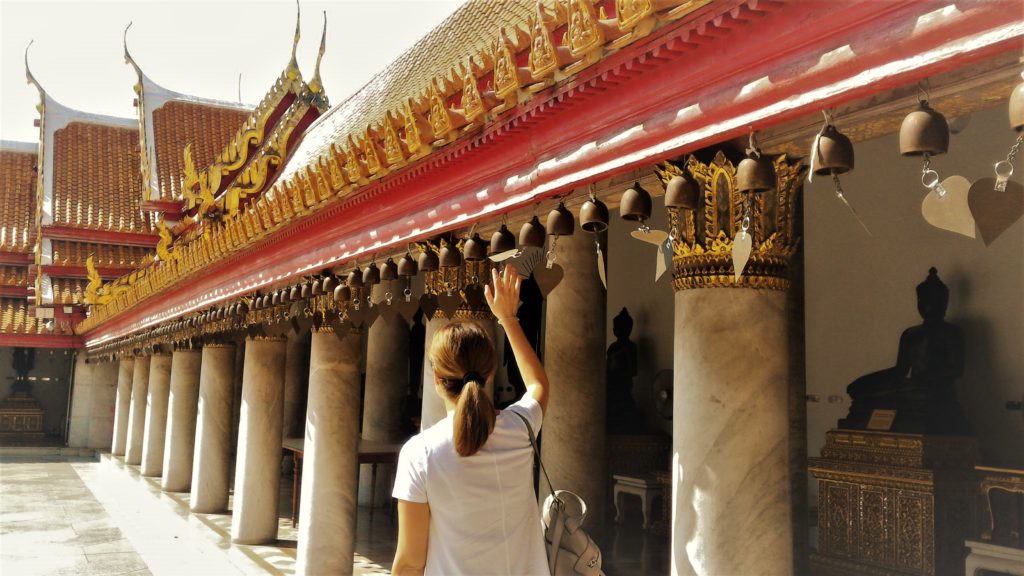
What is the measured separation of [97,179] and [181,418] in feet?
29.9

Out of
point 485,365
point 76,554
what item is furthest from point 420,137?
point 76,554

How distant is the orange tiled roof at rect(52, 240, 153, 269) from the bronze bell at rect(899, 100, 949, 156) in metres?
18.2

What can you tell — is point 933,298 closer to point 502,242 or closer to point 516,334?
point 502,242

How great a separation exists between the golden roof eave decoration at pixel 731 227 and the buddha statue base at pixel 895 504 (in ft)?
10.4

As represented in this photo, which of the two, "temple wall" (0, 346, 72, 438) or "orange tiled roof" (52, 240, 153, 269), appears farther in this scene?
"temple wall" (0, 346, 72, 438)

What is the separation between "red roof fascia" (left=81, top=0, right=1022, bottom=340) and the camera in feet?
6.82

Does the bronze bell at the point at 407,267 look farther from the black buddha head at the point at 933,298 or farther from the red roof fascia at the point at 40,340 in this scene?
the red roof fascia at the point at 40,340

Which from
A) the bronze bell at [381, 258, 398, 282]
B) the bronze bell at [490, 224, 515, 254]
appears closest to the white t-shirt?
the bronze bell at [490, 224, 515, 254]

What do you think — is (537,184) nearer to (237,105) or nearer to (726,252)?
(726,252)

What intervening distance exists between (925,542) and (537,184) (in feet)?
12.3

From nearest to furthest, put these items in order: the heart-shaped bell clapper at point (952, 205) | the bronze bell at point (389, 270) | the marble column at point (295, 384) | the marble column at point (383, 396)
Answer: the heart-shaped bell clapper at point (952, 205) < the bronze bell at point (389, 270) < the marble column at point (383, 396) < the marble column at point (295, 384)

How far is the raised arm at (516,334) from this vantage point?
7.95ft

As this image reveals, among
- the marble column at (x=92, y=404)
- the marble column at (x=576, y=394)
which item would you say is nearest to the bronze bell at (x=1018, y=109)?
the marble column at (x=576, y=394)

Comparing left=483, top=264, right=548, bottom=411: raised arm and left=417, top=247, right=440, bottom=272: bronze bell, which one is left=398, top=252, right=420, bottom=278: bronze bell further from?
left=483, top=264, right=548, bottom=411: raised arm
